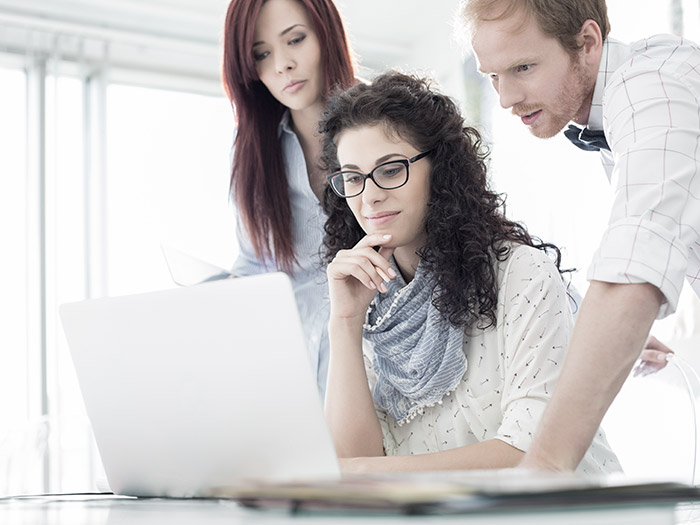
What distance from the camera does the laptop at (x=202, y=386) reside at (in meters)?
0.77

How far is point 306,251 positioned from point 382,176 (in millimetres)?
534

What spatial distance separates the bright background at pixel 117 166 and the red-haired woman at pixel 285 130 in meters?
1.58

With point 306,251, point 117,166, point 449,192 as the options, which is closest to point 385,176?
point 449,192

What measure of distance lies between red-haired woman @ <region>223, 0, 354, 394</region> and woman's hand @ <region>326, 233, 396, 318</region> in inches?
16.2

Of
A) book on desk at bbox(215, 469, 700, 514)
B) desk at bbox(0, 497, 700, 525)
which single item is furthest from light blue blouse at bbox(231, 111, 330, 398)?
book on desk at bbox(215, 469, 700, 514)

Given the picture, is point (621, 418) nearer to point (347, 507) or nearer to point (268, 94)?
point (268, 94)

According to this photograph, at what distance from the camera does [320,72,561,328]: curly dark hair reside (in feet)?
4.45

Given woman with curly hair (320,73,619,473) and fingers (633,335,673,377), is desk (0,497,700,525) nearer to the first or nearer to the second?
woman with curly hair (320,73,619,473)

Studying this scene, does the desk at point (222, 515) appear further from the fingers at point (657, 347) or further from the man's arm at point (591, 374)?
the fingers at point (657, 347)

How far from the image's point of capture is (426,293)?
1436mm

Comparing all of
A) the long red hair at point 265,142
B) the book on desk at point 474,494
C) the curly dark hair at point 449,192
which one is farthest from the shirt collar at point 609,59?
the book on desk at point 474,494

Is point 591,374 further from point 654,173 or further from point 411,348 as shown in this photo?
point 411,348

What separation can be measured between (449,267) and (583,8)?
0.50 m

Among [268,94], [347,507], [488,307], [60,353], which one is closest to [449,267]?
[488,307]
